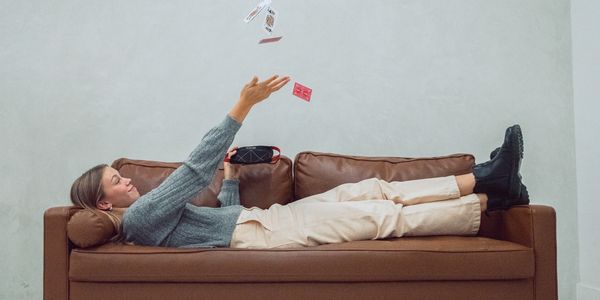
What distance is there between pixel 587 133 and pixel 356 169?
4.35 ft

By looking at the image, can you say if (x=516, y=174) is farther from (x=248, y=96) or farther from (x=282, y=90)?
(x=282, y=90)

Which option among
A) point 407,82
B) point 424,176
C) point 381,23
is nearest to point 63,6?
point 381,23

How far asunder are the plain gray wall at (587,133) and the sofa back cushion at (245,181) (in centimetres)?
161

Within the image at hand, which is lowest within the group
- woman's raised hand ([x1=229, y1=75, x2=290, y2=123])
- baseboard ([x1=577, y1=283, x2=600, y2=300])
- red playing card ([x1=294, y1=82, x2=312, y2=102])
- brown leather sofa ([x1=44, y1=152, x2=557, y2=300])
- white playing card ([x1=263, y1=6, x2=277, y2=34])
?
baseboard ([x1=577, y1=283, x2=600, y2=300])

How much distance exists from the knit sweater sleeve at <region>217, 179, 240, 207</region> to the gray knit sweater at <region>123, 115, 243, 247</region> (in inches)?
10.5

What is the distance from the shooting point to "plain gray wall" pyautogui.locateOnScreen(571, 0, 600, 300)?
2.68m

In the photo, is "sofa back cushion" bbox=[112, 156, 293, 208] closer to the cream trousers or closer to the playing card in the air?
the cream trousers

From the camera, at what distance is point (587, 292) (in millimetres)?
2713

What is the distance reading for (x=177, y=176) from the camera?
191 centimetres

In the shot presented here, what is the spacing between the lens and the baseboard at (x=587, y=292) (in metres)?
2.64

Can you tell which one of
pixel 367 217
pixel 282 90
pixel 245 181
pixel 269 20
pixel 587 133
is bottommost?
pixel 367 217

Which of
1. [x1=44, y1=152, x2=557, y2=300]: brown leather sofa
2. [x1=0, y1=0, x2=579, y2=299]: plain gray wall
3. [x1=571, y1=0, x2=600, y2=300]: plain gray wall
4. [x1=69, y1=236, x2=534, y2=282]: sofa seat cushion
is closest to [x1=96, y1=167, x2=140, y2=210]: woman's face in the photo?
[x1=44, y1=152, x2=557, y2=300]: brown leather sofa

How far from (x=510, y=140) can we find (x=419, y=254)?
0.61m

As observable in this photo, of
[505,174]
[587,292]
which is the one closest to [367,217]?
[505,174]
